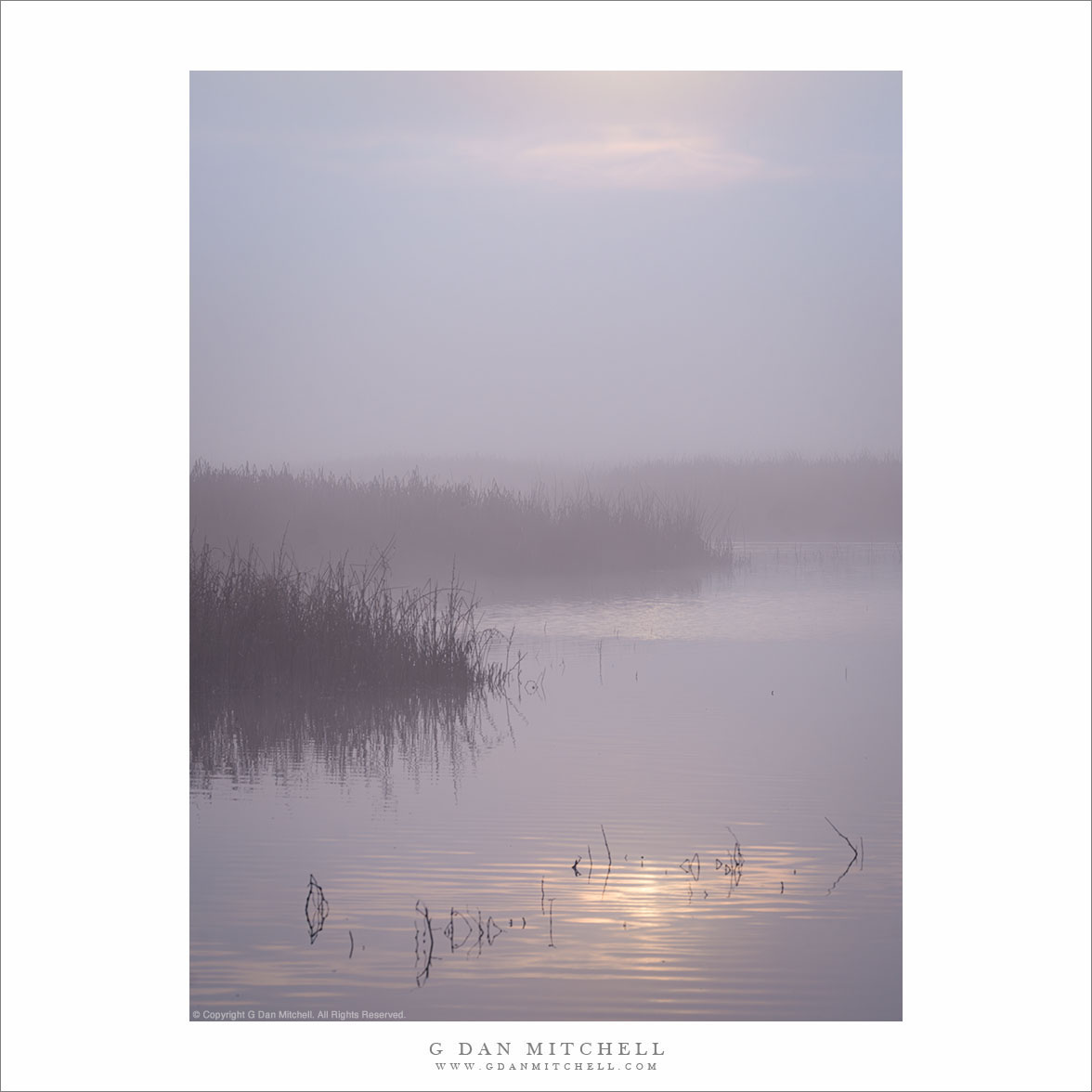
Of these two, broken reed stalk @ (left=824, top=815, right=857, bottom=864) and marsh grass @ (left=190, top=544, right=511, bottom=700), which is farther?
marsh grass @ (left=190, top=544, right=511, bottom=700)

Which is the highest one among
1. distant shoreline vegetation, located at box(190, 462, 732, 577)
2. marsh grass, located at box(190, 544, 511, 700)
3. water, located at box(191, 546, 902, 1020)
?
distant shoreline vegetation, located at box(190, 462, 732, 577)

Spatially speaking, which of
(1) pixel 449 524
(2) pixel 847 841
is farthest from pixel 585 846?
(1) pixel 449 524

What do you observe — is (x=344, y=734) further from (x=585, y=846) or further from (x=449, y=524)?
(x=449, y=524)

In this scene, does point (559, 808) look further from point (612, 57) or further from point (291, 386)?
point (612, 57)

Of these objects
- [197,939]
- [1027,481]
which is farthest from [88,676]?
[1027,481]

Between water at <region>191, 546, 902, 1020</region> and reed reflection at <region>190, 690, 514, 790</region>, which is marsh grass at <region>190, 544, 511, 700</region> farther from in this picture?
water at <region>191, 546, 902, 1020</region>

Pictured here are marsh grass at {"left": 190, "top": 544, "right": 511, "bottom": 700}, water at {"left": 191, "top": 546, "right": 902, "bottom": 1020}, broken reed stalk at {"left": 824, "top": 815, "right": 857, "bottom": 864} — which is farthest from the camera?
marsh grass at {"left": 190, "top": 544, "right": 511, "bottom": 700}

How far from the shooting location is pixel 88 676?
10.7 ft

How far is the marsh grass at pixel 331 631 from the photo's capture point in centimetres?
424

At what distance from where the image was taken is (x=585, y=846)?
11.1ft

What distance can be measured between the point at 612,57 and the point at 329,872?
245cm

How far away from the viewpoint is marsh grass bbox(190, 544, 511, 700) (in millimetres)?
4242

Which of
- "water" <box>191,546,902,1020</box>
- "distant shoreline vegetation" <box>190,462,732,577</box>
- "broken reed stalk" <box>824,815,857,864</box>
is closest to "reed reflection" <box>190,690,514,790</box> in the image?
"water" <box>191,546,902,1020</box>

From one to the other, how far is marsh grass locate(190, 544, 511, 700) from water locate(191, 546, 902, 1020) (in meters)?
0.20
